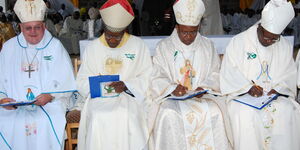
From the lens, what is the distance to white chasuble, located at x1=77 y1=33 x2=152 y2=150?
415 cm

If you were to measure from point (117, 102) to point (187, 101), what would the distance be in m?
0.80

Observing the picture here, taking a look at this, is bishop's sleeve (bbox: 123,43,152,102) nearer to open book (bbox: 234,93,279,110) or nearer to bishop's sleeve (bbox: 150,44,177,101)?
bishop's sleeve (bbox: 150,44,177,101)

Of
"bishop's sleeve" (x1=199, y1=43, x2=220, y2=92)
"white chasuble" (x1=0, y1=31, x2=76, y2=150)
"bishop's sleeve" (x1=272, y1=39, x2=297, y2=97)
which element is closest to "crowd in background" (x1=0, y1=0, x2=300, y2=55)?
"bishop's sleeve" (x1=199, y1=43, x2=220, y2=92)

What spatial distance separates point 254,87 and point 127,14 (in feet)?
5.56

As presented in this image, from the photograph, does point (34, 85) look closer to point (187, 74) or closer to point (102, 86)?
point (102, 86)

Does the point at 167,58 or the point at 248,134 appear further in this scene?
the point at 167,58

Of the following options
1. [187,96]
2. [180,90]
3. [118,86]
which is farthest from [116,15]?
[187,96]

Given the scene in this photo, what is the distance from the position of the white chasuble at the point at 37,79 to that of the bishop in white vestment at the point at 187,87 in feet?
3.54

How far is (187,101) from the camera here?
4.33 m

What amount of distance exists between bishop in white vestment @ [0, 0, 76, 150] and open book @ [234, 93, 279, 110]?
2033 mm

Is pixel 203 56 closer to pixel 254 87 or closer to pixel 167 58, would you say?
pixel 167 58

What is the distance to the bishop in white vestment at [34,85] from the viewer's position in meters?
4.20

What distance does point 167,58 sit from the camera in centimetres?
467

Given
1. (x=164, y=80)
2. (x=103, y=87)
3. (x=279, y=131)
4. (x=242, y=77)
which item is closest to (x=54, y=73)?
(x=103, y=87)
